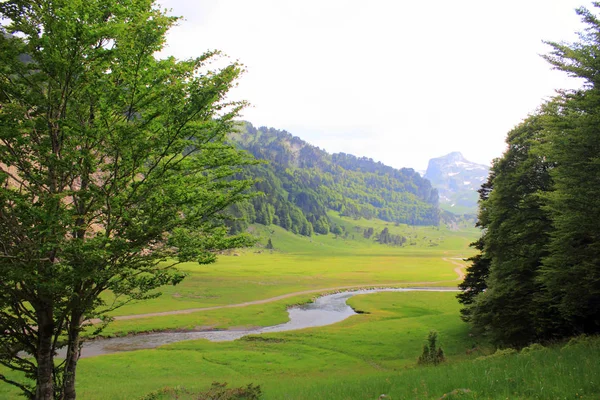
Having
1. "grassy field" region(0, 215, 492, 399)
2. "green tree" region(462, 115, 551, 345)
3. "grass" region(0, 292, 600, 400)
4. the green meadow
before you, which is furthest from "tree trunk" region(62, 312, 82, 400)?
"green tree" region(462, 115, 551, 345)

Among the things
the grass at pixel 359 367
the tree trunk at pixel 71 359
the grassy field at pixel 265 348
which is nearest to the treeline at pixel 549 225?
the grass at pixel 359 367

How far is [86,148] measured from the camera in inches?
428

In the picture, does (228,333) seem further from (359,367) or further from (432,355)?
(432,355)

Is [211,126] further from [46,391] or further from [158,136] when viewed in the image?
[46,391]

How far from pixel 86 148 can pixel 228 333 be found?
46188mm

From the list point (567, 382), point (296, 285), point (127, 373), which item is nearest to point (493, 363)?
point (567, 382)

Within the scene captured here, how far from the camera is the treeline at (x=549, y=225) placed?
21141 millimetres

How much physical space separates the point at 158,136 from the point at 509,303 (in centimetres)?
3186

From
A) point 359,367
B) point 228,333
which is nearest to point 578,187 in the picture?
point 359,367

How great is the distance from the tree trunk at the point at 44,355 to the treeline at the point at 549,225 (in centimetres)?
2508

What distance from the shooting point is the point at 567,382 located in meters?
11.9

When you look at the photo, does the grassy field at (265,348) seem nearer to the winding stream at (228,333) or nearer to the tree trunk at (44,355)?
the winding stream at (228,333)

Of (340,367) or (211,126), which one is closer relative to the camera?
(211,126)

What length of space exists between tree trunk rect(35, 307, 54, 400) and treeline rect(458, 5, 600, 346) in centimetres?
2508
